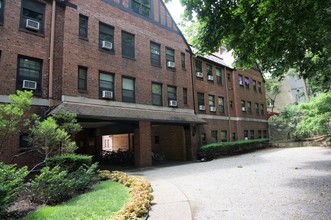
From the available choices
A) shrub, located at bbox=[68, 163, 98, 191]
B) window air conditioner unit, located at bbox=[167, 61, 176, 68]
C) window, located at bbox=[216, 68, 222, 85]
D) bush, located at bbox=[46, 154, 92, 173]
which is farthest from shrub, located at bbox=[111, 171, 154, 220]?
window, located at bbox=[216, 68, 222, 85]

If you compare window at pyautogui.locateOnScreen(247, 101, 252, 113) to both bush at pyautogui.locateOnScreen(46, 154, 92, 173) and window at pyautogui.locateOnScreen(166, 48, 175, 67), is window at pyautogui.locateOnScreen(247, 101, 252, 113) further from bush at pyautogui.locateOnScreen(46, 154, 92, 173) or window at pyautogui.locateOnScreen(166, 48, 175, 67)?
bush at pyautogui.locateOnScreen(46, 154, 92, 173)

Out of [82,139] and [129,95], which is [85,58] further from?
[82,139]

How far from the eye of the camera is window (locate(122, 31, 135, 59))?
609 inches

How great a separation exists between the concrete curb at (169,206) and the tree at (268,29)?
624 cm

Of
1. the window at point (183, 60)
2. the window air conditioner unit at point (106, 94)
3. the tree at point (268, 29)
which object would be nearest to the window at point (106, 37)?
the window air conditioner unit at point (106, 94)

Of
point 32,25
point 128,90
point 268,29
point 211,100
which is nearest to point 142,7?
point 128,90

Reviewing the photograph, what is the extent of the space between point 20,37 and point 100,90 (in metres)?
4.64

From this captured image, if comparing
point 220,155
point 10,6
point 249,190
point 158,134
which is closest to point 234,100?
point 220,155

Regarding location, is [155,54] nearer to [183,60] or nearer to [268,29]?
[183,60]

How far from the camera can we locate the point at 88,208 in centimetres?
554

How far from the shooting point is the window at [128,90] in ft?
48.6

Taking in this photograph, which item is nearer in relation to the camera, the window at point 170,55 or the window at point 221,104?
the window at point 170,55

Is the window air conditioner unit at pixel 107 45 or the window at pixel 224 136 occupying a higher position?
the window air conditioner unit at pixel 107 45

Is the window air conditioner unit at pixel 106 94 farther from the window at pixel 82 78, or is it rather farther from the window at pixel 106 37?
the window at pixel 106 37
